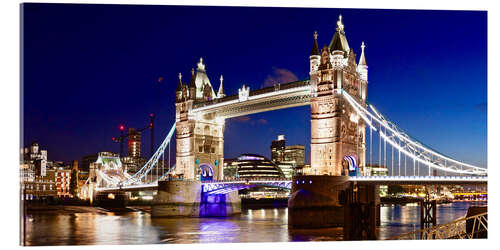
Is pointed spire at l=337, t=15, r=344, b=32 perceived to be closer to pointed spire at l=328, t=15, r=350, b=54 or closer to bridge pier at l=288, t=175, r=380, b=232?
pointed spire at l=328, t=15, r=350, b=54

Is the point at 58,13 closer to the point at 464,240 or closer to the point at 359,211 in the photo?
the point at 359,211

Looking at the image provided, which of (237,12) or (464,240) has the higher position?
(237,12)

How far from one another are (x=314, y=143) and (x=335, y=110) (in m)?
1.98

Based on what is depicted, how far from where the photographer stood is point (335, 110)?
28.3 meters

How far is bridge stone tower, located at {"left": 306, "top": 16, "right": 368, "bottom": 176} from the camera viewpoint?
28328mm

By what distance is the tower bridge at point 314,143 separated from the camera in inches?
993

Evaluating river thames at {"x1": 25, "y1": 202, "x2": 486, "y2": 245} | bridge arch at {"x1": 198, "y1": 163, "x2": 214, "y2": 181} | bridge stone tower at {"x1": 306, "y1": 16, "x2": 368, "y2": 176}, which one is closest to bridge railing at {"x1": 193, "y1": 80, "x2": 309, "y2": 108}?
bridge stone tower at {"x1": 306, "y1": 16, "x2": 368, "y2": 176}

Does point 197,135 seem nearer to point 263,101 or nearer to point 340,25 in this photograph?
point 263,101

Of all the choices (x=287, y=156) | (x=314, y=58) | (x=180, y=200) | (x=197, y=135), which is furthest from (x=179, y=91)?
(x=287, y=156)

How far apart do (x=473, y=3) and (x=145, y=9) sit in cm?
1168

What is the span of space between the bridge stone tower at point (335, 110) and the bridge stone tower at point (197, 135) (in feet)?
38.0
